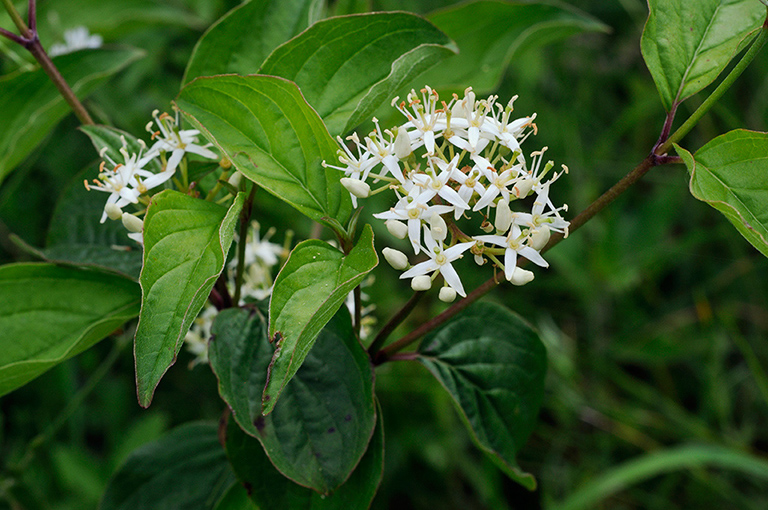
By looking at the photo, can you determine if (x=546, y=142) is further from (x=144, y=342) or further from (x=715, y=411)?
(x=144, y=342)

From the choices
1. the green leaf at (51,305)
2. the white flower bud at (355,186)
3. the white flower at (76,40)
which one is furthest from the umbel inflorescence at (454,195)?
the white flower at (76,40)

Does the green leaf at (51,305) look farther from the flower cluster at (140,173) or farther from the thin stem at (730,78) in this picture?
the thin stem at (730,78)

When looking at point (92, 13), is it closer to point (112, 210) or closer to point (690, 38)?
point (112, 210)

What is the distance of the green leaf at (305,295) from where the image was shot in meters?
0.63

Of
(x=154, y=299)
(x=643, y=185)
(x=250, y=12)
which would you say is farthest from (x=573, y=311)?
(x=154, y=299)

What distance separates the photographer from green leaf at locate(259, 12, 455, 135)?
0.87 m

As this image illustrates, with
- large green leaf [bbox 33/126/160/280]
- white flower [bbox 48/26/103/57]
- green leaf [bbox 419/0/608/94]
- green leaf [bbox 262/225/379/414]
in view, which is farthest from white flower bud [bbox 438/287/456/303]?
white flower [bbox 48/26/103/57]

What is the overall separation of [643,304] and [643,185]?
0.62 m

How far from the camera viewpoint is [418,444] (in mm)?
1755

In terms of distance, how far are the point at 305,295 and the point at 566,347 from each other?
1.56 metres

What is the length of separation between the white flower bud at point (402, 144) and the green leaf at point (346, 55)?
121 mm

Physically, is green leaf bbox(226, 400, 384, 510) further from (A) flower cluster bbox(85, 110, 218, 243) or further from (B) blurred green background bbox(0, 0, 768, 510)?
(B) blurred green background bbox(0, 0, 768, 510)

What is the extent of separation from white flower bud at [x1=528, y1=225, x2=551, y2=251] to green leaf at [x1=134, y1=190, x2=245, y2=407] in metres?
0.36

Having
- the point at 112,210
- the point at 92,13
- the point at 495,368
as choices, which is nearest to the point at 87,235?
the point at 112,210
